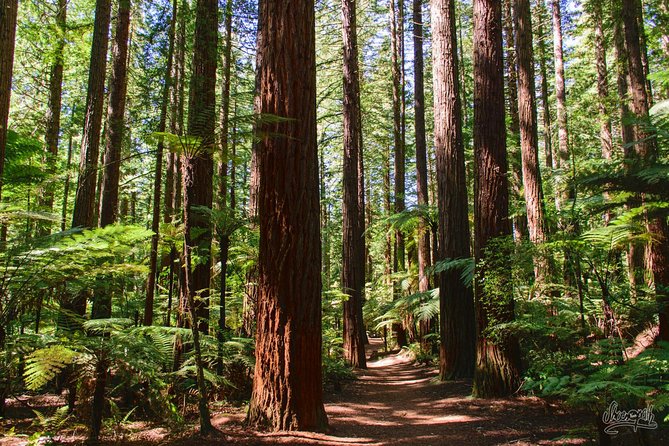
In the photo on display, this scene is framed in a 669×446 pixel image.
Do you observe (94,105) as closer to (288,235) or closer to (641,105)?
(288,235)

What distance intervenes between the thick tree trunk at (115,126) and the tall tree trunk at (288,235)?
13.5ft

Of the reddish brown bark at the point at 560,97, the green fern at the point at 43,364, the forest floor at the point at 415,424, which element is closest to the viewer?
the green fern at the point at 43,364

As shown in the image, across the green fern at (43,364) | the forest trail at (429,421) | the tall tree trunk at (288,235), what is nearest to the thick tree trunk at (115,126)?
the tall tree trunk at (288,235)

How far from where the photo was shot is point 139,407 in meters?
5.29

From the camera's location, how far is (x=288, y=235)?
449 cm

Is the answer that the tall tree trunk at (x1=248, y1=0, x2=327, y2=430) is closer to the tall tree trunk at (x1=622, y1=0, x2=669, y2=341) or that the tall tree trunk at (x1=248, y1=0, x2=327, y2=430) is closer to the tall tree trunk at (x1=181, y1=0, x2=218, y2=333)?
the tall tree trunk at (x1=181, y1=0, x2=218, y2=333)

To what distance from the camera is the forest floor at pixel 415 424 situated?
159 inches

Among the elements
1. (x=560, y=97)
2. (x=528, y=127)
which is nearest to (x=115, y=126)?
(x=528, y=127)

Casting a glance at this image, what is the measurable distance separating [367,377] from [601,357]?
7.23 m

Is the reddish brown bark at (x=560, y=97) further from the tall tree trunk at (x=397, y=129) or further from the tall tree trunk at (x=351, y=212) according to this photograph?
the tall tree trunk at (x=351, y=212)

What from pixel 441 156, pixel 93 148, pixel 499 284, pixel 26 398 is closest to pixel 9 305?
pixel 26 398

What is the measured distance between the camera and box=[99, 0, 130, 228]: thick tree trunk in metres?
7.75

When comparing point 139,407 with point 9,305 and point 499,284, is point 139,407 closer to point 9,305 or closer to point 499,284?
point 9,305

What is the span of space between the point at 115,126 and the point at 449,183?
6430 mm
